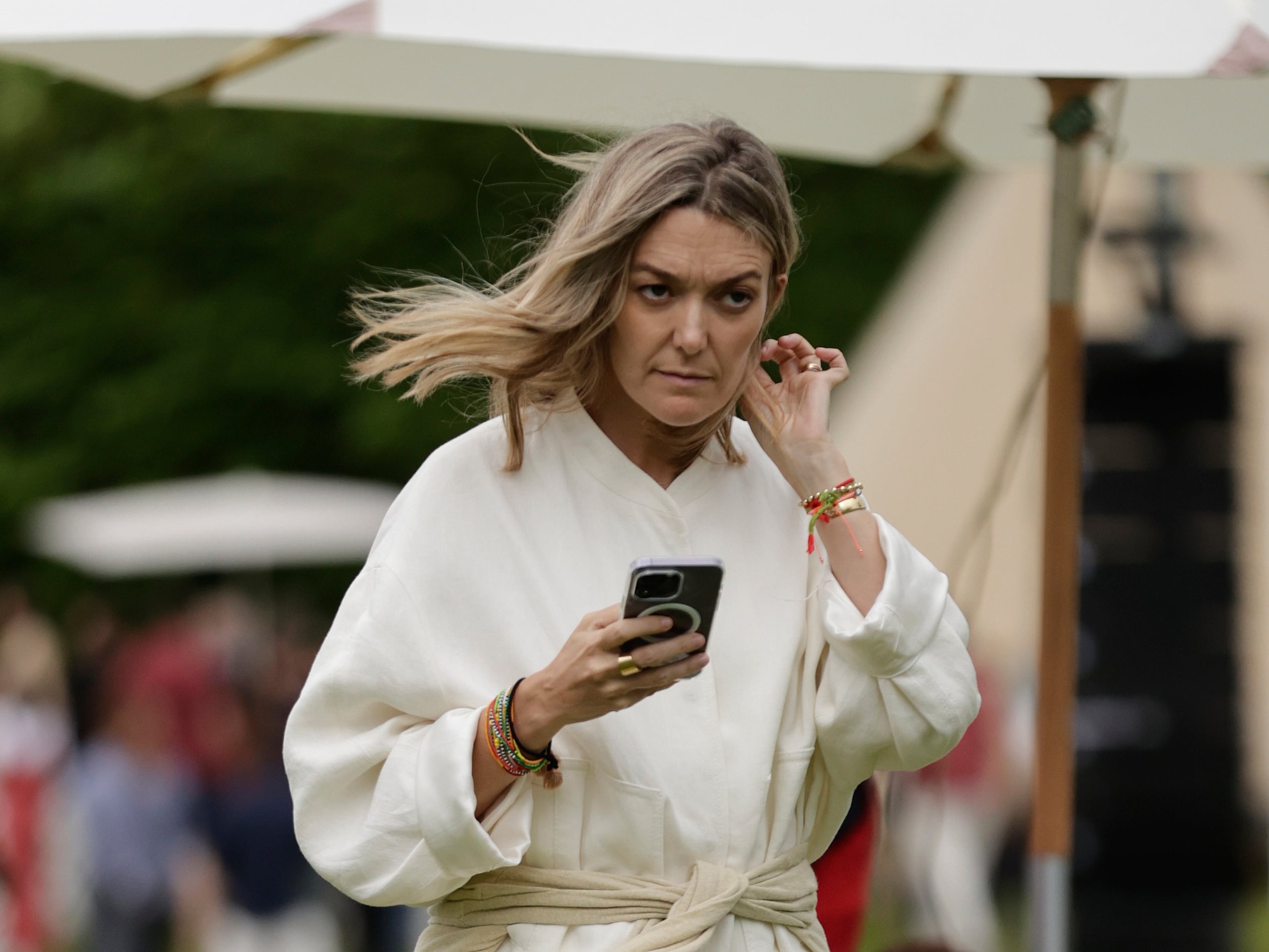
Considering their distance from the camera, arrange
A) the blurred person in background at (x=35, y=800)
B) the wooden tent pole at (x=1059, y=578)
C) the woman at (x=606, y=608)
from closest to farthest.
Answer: the woman at (x=606, y=608) → the wooden tent pole at (x=1059, y=578) → the blurred person in background at (x=35, y=800)

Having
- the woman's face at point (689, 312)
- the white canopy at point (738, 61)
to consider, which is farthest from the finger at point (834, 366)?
the white canopy at point (738, 61)

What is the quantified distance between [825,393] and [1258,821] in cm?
928

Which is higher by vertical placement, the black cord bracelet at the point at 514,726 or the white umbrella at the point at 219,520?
the white umbrella at the point at 219,520

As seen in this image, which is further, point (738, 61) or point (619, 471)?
point (738, 61)

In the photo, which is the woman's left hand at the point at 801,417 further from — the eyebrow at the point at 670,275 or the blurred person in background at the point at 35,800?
the blurred person in background at the point at 35,800

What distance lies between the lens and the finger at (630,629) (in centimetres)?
216

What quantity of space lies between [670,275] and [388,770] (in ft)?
2.28

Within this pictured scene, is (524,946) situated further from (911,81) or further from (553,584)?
(911,81)

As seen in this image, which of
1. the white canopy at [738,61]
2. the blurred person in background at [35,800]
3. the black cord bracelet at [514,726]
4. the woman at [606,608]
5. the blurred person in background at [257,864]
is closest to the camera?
the black cord bracelet at [514,726]

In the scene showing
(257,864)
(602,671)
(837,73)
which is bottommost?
(602,671)

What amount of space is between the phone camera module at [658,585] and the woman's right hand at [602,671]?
3 cm

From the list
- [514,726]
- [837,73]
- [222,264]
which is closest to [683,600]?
[514,726]

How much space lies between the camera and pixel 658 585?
2.14 meters

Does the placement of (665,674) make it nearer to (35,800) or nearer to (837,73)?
(837,73)
